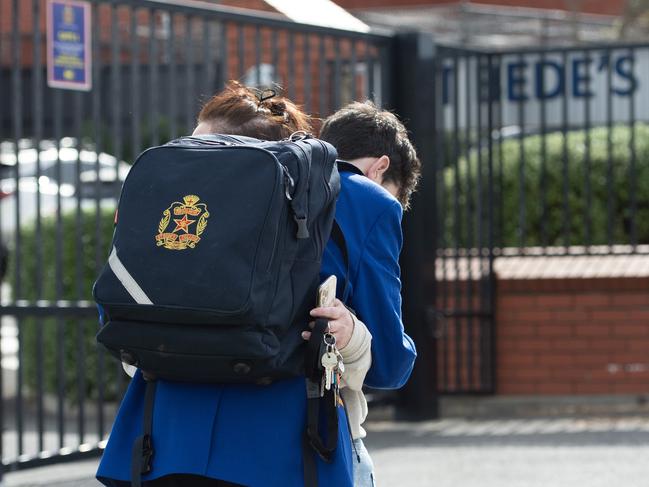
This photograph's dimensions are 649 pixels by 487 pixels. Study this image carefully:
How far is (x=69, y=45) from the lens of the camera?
5777 mm

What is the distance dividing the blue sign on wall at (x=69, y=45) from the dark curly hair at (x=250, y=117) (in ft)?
10.4

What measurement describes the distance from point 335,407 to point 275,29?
448 cm

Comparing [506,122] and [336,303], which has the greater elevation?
[506,122]

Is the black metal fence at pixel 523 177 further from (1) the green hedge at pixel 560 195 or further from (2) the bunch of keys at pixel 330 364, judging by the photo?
(2) the bunch of keys at pixel 330 364

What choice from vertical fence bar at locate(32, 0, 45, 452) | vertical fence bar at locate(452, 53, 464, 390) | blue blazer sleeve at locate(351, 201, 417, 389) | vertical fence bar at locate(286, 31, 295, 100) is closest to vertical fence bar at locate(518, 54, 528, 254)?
vertical fence bar at locate(452, 53, 464, 390)

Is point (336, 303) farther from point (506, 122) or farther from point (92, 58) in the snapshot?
point (506, 122)

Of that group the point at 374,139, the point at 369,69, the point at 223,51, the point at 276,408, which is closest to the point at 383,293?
the point at 276,408

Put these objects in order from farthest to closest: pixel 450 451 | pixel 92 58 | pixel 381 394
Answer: pixel 381 394 → pixel 450 451 → pixel 92 58

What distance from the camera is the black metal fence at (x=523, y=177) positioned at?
763cm

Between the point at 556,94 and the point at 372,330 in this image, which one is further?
the point at 556,94

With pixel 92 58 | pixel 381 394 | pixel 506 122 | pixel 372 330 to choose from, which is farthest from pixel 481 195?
pixel 372 330

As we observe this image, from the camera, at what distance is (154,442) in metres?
2.40

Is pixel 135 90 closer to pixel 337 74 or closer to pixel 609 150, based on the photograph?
pixel 337 74

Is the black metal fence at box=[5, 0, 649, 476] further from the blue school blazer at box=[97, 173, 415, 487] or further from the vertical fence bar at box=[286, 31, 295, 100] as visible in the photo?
the blue school blazer at box=[97, 173, 415, 487]
